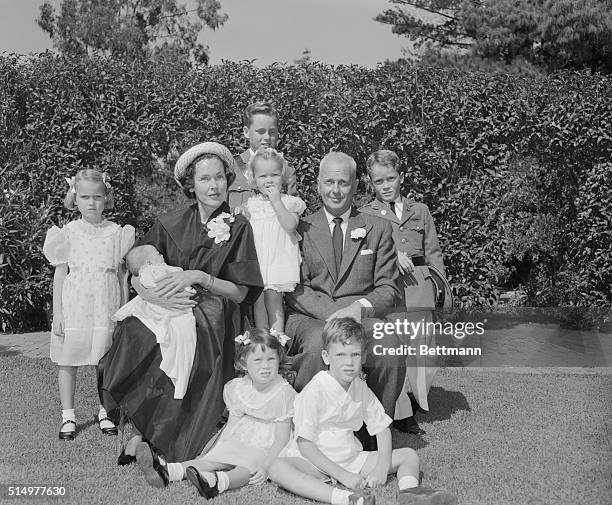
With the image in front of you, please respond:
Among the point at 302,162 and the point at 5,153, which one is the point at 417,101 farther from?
the point at 5,153

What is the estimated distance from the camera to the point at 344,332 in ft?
12.9

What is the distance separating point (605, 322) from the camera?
860cm

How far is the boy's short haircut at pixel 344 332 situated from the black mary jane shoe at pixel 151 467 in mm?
981

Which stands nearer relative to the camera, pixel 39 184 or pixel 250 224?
pixel 250 224

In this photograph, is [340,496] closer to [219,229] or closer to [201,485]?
[201,485]

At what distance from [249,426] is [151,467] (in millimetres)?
545

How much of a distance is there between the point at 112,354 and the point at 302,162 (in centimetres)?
399

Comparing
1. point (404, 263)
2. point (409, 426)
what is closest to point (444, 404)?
point (409, 426)

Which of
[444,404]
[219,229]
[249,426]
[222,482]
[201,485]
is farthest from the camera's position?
[444,404]

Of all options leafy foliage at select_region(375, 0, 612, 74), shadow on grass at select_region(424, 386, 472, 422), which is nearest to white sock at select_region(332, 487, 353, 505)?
shadow on grass at select_region(424, 386, 472, 422)

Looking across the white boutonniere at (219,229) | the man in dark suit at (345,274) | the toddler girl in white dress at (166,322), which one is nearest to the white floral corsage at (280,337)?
the man in dark suit at (345,274)

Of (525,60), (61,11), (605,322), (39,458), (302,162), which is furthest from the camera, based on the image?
(61,11)

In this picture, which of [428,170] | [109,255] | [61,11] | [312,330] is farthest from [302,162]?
[61,11]

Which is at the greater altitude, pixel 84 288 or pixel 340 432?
pixel 84 288
